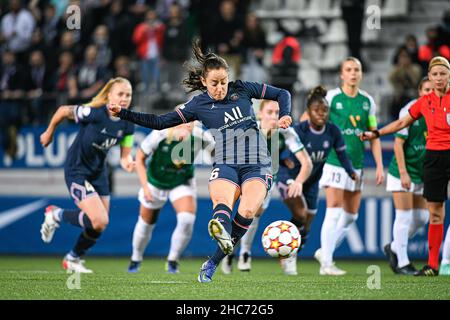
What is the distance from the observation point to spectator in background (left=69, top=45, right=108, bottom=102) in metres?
15.0

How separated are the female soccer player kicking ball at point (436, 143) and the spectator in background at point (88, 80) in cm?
633

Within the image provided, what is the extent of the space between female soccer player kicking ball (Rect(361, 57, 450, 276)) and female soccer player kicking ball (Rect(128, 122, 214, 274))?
91.9 inches

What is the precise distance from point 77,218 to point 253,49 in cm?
642

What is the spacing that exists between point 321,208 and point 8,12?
7.62 m

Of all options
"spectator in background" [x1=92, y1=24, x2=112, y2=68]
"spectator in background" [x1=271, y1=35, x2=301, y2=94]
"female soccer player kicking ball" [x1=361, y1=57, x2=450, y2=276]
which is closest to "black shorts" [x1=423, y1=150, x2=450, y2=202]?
"female soccer player kicking ball" [x1=361, y1=57, x2=450, y2=276]

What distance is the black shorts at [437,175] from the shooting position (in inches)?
390

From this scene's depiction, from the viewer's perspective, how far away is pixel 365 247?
1417cm

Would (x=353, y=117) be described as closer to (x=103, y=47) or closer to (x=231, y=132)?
(x=231, y=132)

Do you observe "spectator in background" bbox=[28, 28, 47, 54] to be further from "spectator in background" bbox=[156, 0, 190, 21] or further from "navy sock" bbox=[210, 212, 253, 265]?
"navy sock" bbox=[210, 212, 253, 265]

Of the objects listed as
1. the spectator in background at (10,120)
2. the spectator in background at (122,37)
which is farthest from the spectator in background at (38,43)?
the spectator in background at (10,120)

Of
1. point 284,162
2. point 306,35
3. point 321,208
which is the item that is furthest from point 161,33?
Result: point 284,162

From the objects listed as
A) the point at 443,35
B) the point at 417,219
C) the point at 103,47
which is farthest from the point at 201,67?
the point at 103,47
